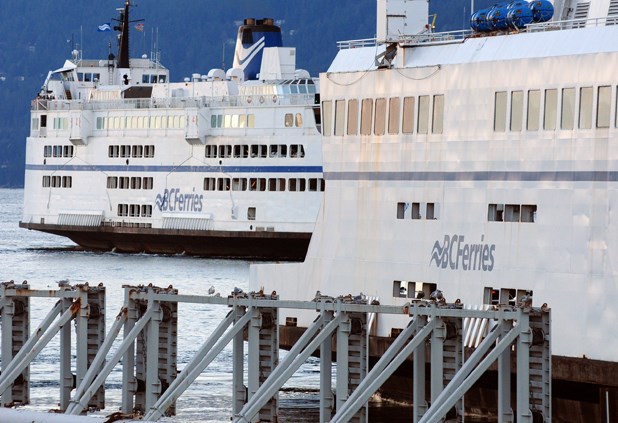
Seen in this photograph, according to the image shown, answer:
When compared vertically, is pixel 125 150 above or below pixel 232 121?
below

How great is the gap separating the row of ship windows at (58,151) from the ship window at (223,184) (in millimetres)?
12242

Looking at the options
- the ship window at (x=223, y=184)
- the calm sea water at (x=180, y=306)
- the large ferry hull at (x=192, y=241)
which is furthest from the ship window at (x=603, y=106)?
the ship window at (x=223, y=184)

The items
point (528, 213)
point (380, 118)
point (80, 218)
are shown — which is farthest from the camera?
point (80, 218)

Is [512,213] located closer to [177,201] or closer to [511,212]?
[511,212]

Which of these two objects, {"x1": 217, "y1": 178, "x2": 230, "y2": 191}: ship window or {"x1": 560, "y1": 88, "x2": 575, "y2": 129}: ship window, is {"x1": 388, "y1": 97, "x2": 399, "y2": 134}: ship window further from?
{"x1": 217, "y1": 178, "x2": 230, "y2": 191}: ship window

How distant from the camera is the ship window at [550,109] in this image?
3169cm

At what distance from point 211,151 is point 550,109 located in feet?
244

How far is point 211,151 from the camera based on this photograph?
105m

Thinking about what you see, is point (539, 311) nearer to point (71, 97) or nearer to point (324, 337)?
point (324, 337)

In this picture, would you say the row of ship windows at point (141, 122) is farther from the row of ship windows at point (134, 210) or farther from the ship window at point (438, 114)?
the ship window at point (438, 114)

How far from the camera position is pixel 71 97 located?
379ft

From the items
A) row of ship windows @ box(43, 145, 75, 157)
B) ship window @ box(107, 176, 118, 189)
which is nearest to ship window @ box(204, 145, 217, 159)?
ship window @ box(107, 176, 118, 189)

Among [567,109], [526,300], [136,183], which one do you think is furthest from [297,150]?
[526,300]

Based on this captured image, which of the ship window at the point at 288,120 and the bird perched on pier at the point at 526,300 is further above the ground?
the ship window at the point at 288,120
